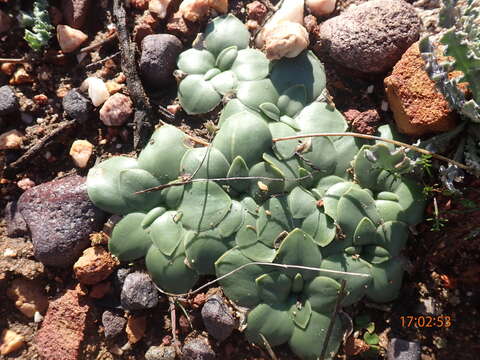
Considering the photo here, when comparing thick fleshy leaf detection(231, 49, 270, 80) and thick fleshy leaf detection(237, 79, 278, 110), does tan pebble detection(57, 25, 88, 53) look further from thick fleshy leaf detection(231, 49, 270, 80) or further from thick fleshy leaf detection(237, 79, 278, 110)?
thick fleshy leaf detection(237, 79, 278, 110)

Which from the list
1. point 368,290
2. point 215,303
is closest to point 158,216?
point 215,303

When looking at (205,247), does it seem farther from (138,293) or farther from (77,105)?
(77,105)

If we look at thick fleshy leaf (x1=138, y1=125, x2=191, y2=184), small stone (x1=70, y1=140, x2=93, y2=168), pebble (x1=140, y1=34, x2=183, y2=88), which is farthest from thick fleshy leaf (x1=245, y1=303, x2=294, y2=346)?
pebble (x1=140, y1=34, x2=183, y2=88)

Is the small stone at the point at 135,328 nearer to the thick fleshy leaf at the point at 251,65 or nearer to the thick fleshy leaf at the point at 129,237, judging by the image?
the thick fleshy leaf at the point at 129,237

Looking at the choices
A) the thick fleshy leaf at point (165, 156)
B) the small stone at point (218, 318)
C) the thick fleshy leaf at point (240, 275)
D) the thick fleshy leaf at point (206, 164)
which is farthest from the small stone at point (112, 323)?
the thick fleshy leaf at point (206, 164)

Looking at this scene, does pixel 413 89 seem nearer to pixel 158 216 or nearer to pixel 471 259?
pixel 471 259
